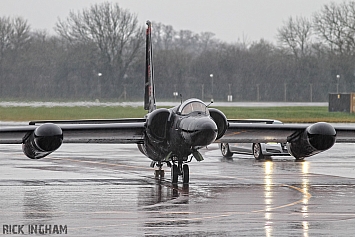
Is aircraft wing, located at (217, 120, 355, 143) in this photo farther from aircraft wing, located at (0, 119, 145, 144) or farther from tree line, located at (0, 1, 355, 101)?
tree line, located at (0, 1, 355, 101)

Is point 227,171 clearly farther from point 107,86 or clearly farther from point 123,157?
point 107,86

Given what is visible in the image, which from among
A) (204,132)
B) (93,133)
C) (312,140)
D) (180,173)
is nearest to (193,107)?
(204,132)

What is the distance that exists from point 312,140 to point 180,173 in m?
3.48

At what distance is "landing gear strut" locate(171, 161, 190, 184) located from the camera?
18.8 metres

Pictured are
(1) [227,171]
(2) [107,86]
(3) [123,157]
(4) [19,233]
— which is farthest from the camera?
(2) [107,86]

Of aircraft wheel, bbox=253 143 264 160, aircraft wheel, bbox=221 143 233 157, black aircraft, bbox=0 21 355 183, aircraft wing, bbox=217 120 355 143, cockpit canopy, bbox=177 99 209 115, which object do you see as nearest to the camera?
black aircraft, bbox=0 21 355 183

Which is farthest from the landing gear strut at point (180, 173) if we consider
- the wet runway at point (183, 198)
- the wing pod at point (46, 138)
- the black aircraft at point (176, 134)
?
the wing pod at point (46, 138)

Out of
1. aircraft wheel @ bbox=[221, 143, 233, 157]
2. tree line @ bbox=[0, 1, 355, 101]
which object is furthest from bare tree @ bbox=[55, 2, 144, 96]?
aircraft wheel @ bbox=[221, 143, 233, 157]

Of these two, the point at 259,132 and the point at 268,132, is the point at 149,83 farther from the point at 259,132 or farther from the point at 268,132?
the point at 268,132

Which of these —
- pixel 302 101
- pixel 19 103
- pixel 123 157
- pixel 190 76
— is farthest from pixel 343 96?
pixel 123 157

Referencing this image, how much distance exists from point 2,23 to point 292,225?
1985 inches

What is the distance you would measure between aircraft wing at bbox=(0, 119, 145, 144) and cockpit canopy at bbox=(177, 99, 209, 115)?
4.12ft

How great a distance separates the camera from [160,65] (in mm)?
71625

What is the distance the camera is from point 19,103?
4569 centimetres
